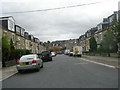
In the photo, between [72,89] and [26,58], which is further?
[26,58]

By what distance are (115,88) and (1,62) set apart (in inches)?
597

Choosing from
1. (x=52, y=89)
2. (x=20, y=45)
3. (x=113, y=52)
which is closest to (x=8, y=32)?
(x=20, y=45)

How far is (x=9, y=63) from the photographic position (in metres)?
21.7

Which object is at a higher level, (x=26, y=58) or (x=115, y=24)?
(x=115, y=24)

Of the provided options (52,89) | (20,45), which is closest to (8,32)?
(20,45)

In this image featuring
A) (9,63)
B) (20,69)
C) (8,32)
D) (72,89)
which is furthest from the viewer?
(8,32)

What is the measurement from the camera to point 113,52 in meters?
32.8

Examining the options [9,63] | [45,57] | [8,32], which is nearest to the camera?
[9,63]

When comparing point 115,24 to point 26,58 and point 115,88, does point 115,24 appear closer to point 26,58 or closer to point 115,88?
point 26,58

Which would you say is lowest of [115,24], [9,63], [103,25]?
[9,63]

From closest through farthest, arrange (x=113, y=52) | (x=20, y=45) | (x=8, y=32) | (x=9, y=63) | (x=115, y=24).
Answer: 1. (x=115, y=24)
2. (x=9, y=63)
3. (x=113, y=52)
4. (x=8, y=32)
5. (x=20, y=45)

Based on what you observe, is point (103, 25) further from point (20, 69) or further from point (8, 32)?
point (20, 69)

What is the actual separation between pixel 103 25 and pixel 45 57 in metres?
27.0

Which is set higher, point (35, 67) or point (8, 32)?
point (8, 32)
